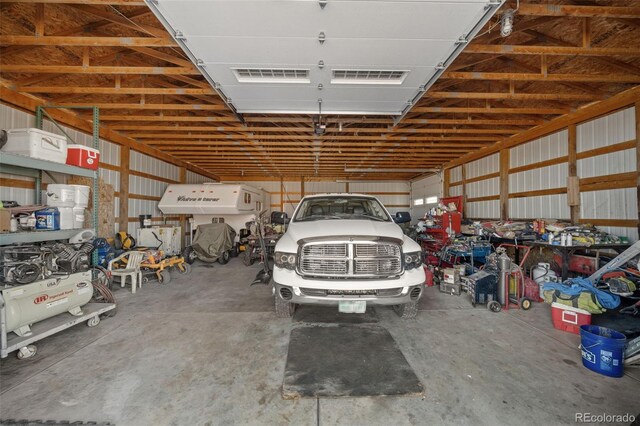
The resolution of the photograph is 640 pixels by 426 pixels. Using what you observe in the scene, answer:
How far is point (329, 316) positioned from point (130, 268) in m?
4.53

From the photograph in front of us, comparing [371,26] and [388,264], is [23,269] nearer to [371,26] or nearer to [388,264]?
[388,264]

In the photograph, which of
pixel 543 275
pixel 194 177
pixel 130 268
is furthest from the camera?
pixel 194 177

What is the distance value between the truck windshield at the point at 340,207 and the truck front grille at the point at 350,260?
47.6 inches

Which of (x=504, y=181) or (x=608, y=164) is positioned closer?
(x=608, y=164)

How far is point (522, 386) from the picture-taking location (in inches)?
92.2

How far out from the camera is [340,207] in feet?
15.7

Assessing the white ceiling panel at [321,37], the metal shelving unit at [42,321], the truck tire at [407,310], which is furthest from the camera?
the truck tire at [407,310]

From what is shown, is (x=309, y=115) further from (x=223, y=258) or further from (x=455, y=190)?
(x=455, y=190)

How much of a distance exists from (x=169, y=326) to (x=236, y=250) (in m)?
6.49

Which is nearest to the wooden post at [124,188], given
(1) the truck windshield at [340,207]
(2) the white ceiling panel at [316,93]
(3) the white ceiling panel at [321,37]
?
(2) the white ceiling panel at [316,93]

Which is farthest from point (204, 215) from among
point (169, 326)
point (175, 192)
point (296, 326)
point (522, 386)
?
point (522, 386)

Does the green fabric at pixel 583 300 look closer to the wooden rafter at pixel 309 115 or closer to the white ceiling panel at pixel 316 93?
the wooden rafter at pixel 309 115

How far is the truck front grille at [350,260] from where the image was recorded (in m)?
3.04

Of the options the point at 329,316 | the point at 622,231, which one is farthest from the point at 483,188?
the point at 329,316
